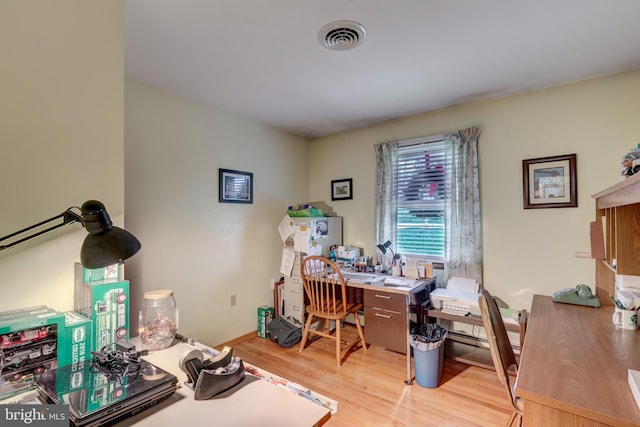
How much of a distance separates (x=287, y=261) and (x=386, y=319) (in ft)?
4.11

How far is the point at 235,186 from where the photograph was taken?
3.08 metres

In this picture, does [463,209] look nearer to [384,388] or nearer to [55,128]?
[384,388]

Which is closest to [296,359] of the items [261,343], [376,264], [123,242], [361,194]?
[261,343]

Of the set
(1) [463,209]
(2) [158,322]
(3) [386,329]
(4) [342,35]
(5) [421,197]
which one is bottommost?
(3) [386,329]

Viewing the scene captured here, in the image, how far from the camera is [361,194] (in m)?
3.53

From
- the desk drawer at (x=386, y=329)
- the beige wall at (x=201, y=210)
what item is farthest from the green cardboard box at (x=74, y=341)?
the desk drawer at (x=386, y=329)

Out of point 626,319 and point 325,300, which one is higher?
point 626,319

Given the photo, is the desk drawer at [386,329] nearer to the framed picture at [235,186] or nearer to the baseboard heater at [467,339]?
the baseboard heater at [467,339]

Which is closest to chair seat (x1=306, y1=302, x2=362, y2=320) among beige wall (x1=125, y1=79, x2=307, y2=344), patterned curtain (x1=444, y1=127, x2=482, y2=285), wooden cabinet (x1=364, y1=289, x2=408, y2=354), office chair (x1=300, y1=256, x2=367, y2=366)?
office chair (x1=300, y1=256, x2=367, y2=366)

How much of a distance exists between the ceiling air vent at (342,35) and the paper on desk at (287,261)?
6.83 ft

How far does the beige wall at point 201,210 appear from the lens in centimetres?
238

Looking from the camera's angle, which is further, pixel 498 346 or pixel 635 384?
pixel 498 346

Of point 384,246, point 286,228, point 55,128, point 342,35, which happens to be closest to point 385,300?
point 384,246

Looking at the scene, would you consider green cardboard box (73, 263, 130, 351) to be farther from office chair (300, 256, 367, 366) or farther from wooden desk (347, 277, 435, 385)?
wooden desk (347, 277, 435, 385)
